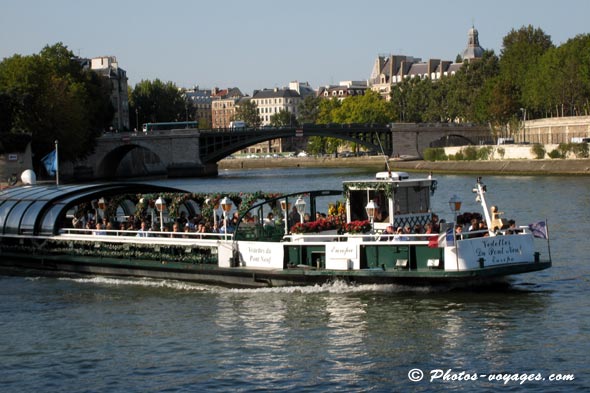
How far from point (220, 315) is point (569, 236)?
1774 centimetres

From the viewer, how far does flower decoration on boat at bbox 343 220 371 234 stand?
1064 inches

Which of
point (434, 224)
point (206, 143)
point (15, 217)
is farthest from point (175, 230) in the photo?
point (206, 143)

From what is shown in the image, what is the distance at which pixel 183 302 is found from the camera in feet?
90.4

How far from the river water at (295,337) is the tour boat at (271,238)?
1.94ft

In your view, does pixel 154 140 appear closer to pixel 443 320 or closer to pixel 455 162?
pixel 455 162

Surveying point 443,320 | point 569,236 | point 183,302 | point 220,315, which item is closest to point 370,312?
point 443,320

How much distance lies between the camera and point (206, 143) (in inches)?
4392

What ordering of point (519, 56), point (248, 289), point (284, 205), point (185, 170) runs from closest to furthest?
1. point (248, 289)
2. point (284, 205)
3. point (185, 170)
4. point (519, 56)

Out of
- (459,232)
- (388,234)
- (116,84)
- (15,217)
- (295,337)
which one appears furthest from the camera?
(116,84)

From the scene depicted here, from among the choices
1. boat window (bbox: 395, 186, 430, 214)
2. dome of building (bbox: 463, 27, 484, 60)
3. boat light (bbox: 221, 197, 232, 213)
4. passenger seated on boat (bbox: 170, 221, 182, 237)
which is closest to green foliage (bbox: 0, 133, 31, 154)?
passenger seated on boat (bbox: 170, 221, 182, 237)

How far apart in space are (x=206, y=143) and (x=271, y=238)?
3279 inches

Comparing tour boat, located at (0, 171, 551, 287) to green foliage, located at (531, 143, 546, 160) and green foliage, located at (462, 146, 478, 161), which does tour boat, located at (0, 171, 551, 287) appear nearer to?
green foliage, located at (531, 143, 546, 160)

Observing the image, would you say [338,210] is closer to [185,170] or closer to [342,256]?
[342,256]

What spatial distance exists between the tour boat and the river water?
0.59m
